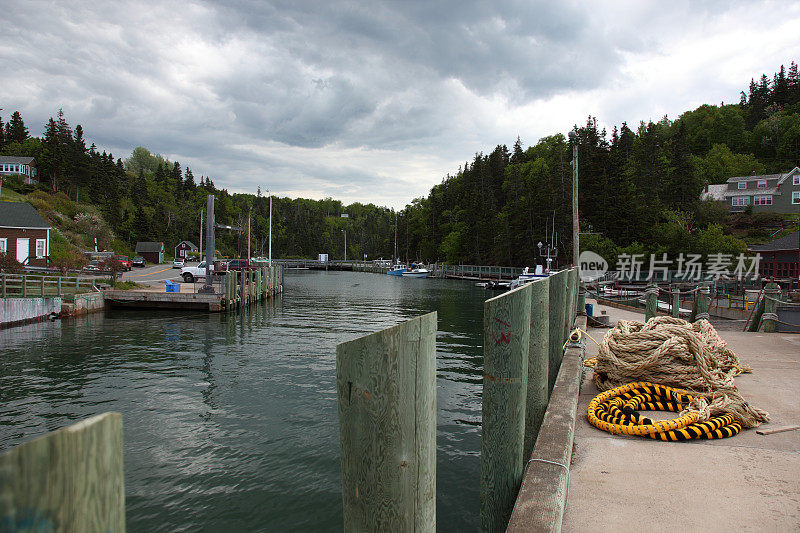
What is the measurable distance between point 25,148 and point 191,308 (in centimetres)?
11045

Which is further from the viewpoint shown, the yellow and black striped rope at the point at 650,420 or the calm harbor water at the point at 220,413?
the calm harbor water at the point at 220,413

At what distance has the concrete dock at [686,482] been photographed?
3154mm

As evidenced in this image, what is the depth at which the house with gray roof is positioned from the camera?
68875 mm

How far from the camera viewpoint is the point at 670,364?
19.9ft

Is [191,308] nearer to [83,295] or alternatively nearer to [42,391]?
[83,295]

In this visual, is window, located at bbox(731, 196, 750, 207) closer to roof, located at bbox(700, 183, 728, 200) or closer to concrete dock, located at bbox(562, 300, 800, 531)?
roof, located at bbox(700, 183, 728, 200)

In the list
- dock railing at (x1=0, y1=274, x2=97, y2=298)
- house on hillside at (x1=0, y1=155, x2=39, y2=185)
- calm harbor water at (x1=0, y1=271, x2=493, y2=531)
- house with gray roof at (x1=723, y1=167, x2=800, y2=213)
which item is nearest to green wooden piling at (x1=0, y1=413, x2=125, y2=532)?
calm harbor water at (x1=0, y1=271, x2=493, y2=531)

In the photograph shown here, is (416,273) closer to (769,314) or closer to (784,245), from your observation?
(784,245)

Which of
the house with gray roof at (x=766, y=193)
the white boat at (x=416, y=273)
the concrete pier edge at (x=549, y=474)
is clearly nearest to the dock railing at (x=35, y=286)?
the concrete pier edge at (x=549, y=474)

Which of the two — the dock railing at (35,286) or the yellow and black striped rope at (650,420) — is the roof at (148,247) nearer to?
the dock railing at (35,286)

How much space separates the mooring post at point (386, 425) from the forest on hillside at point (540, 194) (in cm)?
5644

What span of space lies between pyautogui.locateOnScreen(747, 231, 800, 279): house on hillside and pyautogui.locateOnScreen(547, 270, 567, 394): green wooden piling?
4383 centimetres

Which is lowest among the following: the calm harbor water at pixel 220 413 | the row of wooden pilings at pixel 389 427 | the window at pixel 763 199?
the calm harbor water at pixel 220 413

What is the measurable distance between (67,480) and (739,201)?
3566 inches
